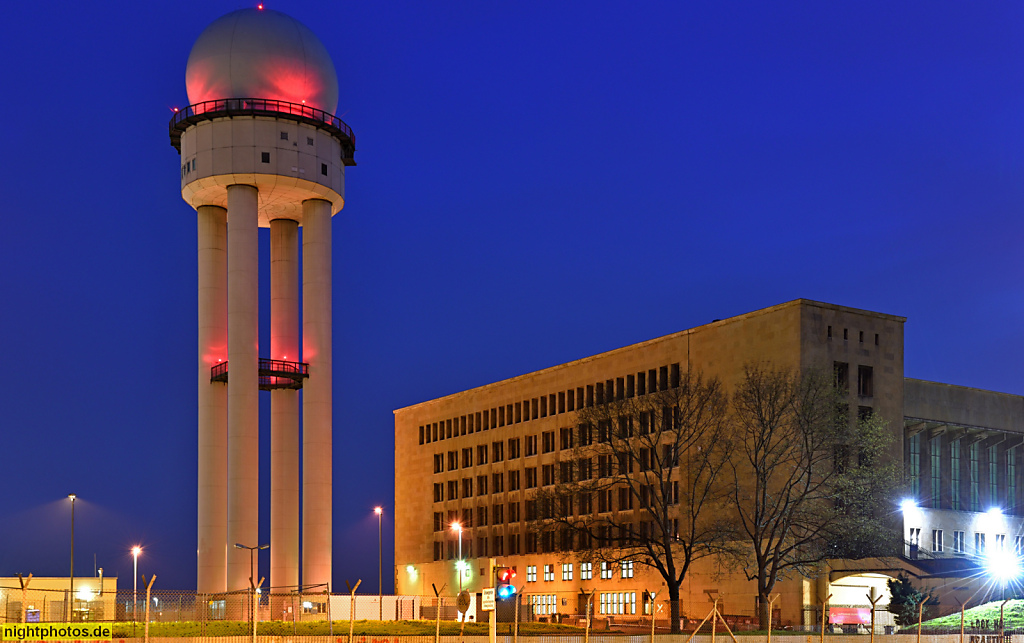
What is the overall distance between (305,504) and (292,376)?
9.25 meters

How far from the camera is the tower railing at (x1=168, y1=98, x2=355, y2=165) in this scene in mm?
85938

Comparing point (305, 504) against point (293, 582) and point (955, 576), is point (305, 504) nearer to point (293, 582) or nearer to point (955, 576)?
point (293, 582)

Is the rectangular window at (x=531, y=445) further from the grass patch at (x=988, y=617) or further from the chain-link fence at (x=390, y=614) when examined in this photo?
the grass patch at (x=988, y=617)

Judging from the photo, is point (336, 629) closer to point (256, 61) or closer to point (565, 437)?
point (256, 61)

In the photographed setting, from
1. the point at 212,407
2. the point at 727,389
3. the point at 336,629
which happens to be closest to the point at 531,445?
the point at 727,389

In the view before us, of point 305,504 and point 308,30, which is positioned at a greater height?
point 308,30

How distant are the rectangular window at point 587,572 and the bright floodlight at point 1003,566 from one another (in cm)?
3328

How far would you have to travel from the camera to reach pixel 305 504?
286ft

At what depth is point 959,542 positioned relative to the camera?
101188 millimetres

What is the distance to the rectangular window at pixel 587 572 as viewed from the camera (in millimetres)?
109375

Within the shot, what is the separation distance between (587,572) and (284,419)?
112ft

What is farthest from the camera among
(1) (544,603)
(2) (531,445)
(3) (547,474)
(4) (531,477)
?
(2) (531,445)

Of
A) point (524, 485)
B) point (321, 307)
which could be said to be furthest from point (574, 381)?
point (321, 307)

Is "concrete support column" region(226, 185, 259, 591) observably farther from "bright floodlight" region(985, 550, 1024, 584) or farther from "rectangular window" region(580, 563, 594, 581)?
"bright floodlight" region(985, 550, 1024, 584)
